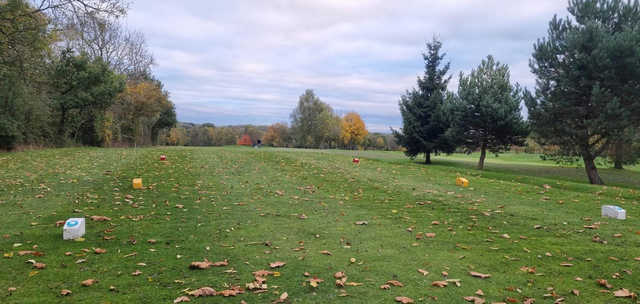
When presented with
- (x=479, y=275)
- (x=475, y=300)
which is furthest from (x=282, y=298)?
(x=479, y=275)

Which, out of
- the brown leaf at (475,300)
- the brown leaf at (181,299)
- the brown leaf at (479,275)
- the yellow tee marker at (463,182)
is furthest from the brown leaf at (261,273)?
the yellow tee marker at (463,182)

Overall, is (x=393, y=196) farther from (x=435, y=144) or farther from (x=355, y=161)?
(x=435, y=144)

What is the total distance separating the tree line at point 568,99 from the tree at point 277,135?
67.3 m

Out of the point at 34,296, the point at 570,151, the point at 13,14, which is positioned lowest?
the point at 34,296

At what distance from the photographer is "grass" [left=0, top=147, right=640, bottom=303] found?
4148mm

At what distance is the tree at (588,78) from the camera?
1720 cm

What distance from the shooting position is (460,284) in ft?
14.3

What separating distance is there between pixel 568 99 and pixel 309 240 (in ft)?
62.9

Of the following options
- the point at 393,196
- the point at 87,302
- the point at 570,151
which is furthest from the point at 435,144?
the point at 87,302

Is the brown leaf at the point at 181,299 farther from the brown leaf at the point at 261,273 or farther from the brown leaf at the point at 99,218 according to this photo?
the brown leaf at the point at 99,218

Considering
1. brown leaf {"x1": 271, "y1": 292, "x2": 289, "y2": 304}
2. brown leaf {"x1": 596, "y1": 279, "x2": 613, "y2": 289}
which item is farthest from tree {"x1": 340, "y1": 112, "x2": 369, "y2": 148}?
brown leaf {"x1": 271, "y1": 292, "x2": 289, "y2": 304}

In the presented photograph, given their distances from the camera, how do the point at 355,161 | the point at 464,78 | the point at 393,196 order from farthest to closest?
1. the point at 464,78
2. the point at 355,161
3. the point at 393,196

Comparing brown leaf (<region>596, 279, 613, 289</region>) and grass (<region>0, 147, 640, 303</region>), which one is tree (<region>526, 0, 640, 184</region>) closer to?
grass (<region>0, 147, 640, 303</region>)

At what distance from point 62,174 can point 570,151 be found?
2379 centimetres
